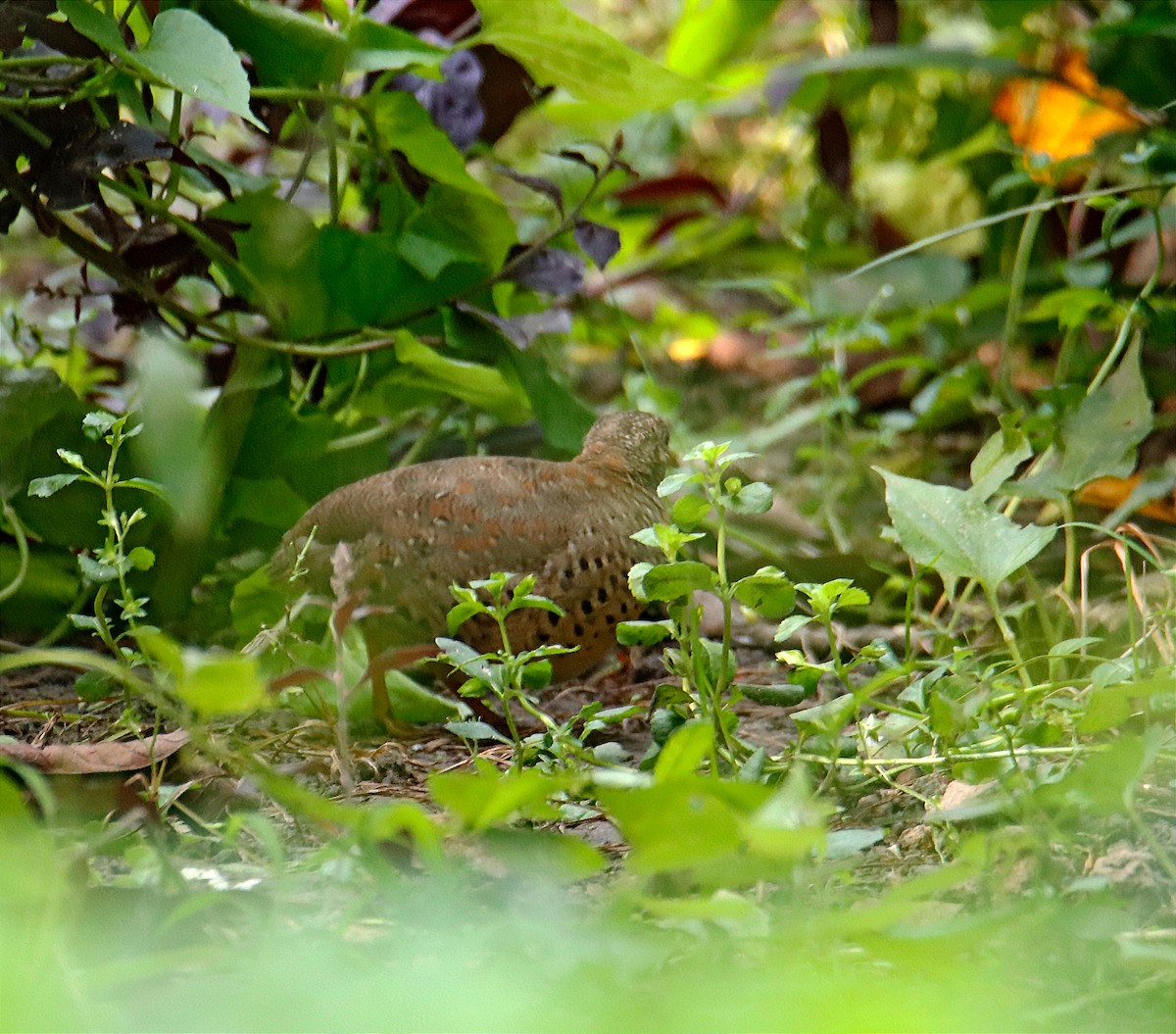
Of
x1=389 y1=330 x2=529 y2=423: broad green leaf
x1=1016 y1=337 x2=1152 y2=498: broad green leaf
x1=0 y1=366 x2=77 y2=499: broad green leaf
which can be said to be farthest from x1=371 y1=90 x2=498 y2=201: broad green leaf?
x1=1016 y1=337 x2=1152 y2=498: broad green leaf

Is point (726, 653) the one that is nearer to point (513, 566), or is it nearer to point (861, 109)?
point (513, 566)

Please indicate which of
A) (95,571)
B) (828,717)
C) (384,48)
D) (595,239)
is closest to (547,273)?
(595,239)

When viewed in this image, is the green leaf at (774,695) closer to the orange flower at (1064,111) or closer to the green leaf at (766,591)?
the green leaf at (766,591)

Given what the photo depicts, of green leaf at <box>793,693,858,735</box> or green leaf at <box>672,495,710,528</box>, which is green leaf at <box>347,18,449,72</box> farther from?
green leaf at <box>793,693,858,735</box>

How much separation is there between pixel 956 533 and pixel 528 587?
1.77ft

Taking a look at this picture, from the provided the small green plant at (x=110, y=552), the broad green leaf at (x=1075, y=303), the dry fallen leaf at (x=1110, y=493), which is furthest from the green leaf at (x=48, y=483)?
the dry fallen leaf at (x=1110, y=493)

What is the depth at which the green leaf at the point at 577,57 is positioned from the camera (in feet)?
6.39

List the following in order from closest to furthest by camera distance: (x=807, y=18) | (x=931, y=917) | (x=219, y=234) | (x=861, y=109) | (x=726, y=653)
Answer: (x=931, y=917) < (x=726, y=653) < (x=219, y=234) < (x=861, y=109) < (x=807, y=18)

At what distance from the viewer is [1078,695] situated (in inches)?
59.8

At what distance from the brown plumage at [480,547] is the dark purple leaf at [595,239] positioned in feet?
1.40

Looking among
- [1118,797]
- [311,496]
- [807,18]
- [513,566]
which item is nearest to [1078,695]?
[1118,797]

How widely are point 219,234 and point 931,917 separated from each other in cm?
136

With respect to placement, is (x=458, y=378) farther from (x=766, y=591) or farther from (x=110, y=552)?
(x=766, y=591)

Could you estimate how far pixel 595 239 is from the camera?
212 cm
